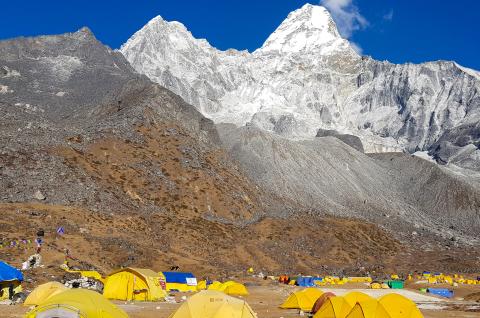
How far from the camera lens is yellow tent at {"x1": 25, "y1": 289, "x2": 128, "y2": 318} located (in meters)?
15.8

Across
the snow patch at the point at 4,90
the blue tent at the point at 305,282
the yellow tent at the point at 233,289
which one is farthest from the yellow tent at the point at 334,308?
the snow patch at the point at 4,90

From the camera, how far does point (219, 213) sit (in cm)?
8244

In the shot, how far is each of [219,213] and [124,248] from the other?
2863cm

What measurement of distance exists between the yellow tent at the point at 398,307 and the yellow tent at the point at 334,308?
1722 mm

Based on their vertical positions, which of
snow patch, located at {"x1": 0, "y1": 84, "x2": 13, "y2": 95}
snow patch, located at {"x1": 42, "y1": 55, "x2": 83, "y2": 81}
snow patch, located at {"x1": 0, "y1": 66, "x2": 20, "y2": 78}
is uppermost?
snow patch, located at {"x1": 42, "y1": 55, "x2": 83, "y2": 81}

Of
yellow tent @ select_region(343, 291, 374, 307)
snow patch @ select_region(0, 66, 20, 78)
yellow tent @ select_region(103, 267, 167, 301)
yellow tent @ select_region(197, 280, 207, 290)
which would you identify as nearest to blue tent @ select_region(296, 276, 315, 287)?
yellow tent @ select_region(197, 280, 207, 290)

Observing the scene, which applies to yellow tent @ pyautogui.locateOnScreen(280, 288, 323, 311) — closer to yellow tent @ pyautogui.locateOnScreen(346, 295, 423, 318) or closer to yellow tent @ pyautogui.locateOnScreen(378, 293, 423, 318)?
yellow tent @ pyautogui.locateOnScreen(378, 293, 423, 318)

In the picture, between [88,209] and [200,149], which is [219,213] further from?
[88,209]

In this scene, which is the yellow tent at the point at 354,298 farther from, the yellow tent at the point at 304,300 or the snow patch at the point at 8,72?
the snow patch at the point at 8,72

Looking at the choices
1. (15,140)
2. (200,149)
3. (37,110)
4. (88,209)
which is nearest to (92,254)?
(88,209)

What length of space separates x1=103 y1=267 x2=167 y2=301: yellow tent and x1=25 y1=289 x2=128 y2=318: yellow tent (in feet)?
58.4

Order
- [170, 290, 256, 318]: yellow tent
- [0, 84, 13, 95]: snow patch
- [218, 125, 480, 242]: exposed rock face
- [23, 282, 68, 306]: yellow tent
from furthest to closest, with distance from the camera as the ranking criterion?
[0, 84, 13, 95]: snow patch
[218, 125, 480, 242]: exposed rock face
[23, 282, 68, 306]: yellow tent
[170, 290, 256, 318]: yellow tent

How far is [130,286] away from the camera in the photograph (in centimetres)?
3466

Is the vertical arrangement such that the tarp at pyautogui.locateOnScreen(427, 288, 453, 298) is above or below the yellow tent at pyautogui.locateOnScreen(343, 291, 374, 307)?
below
